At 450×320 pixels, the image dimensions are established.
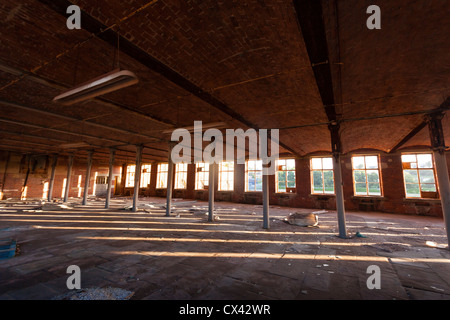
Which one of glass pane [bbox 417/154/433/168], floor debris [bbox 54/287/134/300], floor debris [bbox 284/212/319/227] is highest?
glass pane [bbox 417/154/433/168]

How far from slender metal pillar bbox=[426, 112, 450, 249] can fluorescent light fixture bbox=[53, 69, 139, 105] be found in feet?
24.4

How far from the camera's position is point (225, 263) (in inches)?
154

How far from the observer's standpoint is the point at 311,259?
4.20 meters

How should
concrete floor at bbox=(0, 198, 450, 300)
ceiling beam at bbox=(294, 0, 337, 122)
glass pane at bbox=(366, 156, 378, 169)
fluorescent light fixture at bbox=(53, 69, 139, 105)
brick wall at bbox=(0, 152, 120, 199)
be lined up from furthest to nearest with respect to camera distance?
1. brick wall at bbox=(0, 152, 120, 199)
2. glass pane at bbox=(366, 156, 378, 169)
3. concrete floor at bbox=(0, 198, 450, 300)
4. fluorescent light fixture at bbox=(53, 69, 139, 105)
5. ceiling beam at bbox=(294, 0, 337, 122)

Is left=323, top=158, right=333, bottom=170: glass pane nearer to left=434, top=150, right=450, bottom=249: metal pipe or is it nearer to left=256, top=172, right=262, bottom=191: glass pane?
left=256, top=172, right=262, bottom=191: glass pane

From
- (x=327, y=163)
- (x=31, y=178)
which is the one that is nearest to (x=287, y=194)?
(x=327, y=163)

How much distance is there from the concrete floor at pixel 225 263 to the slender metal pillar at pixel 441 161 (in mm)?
1142

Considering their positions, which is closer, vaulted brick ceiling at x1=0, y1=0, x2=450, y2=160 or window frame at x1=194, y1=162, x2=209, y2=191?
vaulted brick ceiling at x1=0, y1=0, x2=450, y2=160

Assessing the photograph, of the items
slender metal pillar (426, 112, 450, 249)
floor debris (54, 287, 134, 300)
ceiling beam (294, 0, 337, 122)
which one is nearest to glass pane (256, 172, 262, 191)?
slender metal pillar (426, 112, 450, 249)

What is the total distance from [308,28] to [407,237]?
735cm

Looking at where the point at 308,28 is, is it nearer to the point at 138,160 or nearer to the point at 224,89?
the point at 224,89

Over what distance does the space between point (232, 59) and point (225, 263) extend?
4.04m

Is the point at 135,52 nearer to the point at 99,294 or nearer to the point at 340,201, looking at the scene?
the point at 99,294

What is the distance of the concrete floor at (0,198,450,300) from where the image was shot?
2861mm
